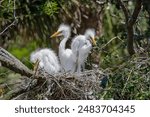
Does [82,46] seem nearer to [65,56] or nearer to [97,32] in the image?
[65,56]

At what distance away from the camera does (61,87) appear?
6.54 m

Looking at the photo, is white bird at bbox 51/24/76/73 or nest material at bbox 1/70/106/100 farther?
white bird at bbox 51/24/76/73

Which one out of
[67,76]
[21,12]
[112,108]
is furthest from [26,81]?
[21,12]

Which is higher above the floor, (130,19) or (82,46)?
(130,19)

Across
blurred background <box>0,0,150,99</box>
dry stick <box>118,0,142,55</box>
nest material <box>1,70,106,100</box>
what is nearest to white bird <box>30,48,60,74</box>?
blurred background <box>0,0,150,99</box>

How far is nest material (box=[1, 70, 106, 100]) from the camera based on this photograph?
21.2 feet

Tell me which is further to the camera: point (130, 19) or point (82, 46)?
point (82, 46)

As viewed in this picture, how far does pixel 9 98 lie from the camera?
6.38 meters

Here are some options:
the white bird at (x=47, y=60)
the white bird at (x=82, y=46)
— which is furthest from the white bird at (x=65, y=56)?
the white bird at (x=47, y=60)

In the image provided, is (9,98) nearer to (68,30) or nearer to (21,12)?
(68,30)

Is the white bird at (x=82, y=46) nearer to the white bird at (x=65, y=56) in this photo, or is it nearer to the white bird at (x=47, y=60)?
the white bird at (x=65, y=56)

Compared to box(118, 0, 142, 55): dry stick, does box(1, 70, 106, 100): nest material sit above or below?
below

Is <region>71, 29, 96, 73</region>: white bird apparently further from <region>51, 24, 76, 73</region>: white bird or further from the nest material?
the nest material

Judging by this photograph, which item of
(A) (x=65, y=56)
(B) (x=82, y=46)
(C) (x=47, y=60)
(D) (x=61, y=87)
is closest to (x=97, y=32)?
(A) (x=65, y=56)
